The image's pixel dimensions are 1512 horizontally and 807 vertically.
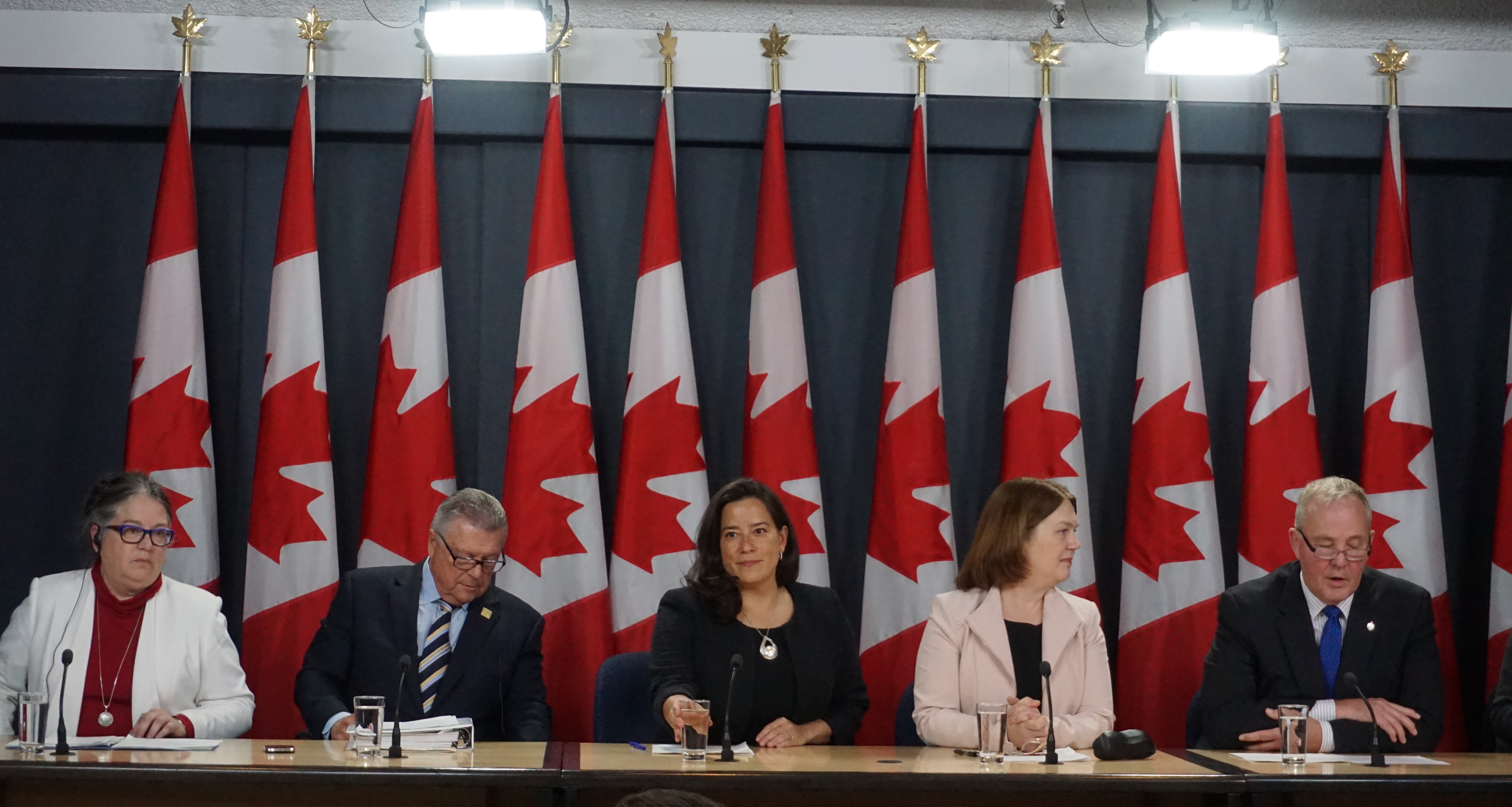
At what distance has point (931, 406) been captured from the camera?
4.82 m

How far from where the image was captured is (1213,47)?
4375mm

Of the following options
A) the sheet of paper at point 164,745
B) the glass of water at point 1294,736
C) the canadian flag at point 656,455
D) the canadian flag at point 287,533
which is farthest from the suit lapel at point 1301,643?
the canadian flag at point 287,533

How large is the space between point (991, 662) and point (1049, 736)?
0.53 meters

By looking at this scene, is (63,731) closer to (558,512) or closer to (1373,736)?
(558,512)

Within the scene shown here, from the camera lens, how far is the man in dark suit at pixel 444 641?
153 inches

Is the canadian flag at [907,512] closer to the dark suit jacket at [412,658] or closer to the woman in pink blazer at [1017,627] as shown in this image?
the woman in pink blazer at [1017,627]

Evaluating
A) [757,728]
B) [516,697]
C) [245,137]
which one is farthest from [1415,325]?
[245,137]

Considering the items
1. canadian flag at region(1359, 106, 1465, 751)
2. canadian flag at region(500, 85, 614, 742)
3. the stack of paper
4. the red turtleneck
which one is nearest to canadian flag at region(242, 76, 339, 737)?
canadian flag at region(500, 85, 614, 742)

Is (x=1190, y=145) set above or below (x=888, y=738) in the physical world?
above

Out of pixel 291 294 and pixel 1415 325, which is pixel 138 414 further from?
pixel 1415 325

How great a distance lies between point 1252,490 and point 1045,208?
121cm

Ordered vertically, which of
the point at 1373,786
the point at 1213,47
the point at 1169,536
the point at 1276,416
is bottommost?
the point at 1373,786

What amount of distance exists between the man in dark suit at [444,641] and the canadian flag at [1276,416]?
2.47m

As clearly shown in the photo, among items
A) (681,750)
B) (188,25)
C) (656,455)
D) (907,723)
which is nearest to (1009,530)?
(907,723)
